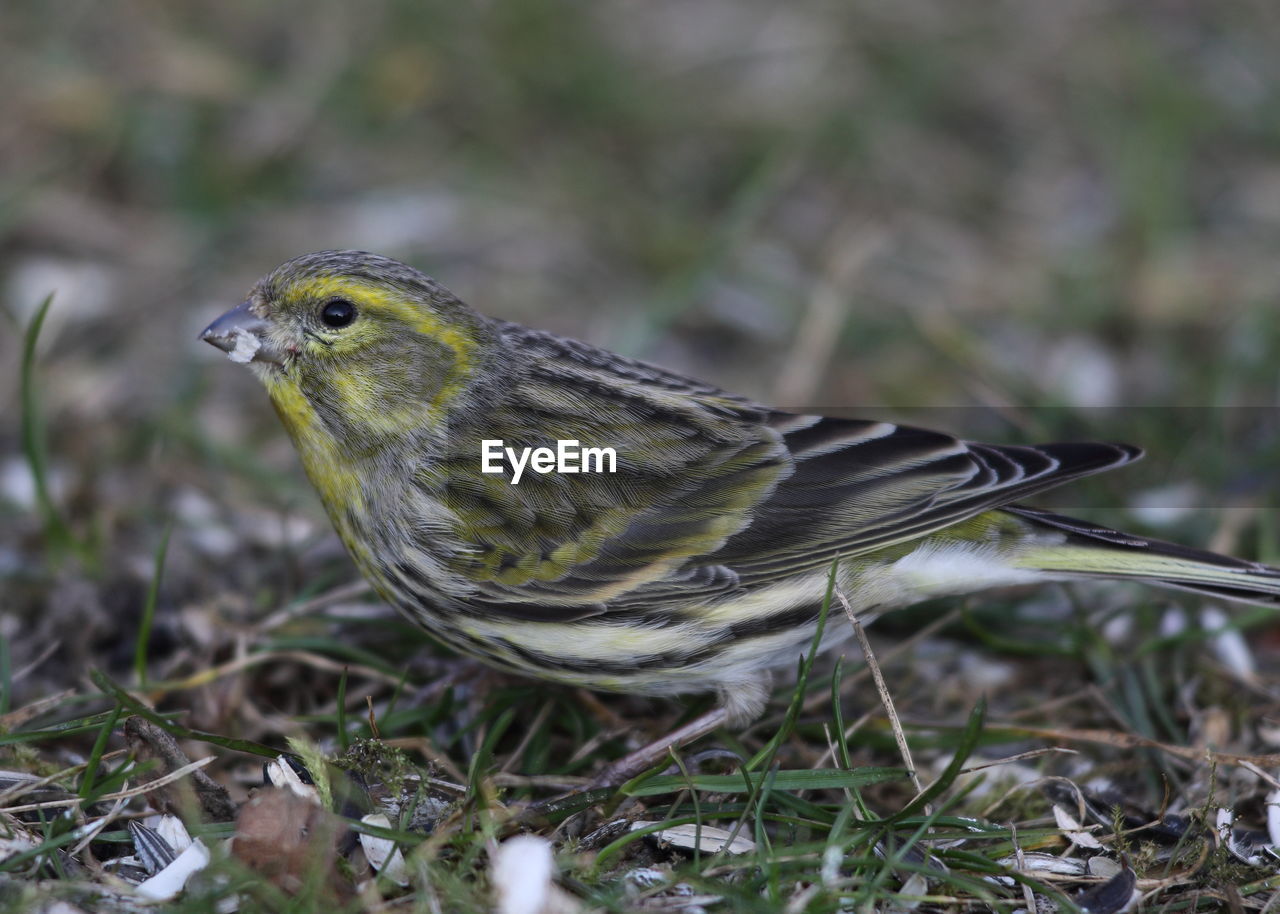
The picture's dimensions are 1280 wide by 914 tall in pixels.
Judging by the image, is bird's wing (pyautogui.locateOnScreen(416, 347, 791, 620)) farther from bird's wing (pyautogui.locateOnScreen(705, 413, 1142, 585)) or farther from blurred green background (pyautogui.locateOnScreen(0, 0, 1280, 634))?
blurred green background (pyautogui.locateOnScreen(0, 0, 1280, 634))

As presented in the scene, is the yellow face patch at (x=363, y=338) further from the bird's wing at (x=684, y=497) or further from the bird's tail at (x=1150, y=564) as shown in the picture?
the bird's tail at (x=1150, y=564)

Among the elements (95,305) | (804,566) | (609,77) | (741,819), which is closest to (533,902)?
(741,819)

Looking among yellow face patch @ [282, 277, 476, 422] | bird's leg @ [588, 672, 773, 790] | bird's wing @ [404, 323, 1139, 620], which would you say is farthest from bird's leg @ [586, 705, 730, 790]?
yellow face patch @ [282, 277, 476, 422]

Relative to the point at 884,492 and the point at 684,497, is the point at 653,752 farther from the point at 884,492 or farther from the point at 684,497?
the point at 884,492

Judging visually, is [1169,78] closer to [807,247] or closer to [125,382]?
[807,247]

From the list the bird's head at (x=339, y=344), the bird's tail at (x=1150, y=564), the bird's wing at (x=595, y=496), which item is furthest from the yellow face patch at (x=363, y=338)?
the bird's tail at (x=1150, y=564)

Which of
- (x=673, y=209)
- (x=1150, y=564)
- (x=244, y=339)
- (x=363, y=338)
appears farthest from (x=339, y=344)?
(x=673, y=209)
